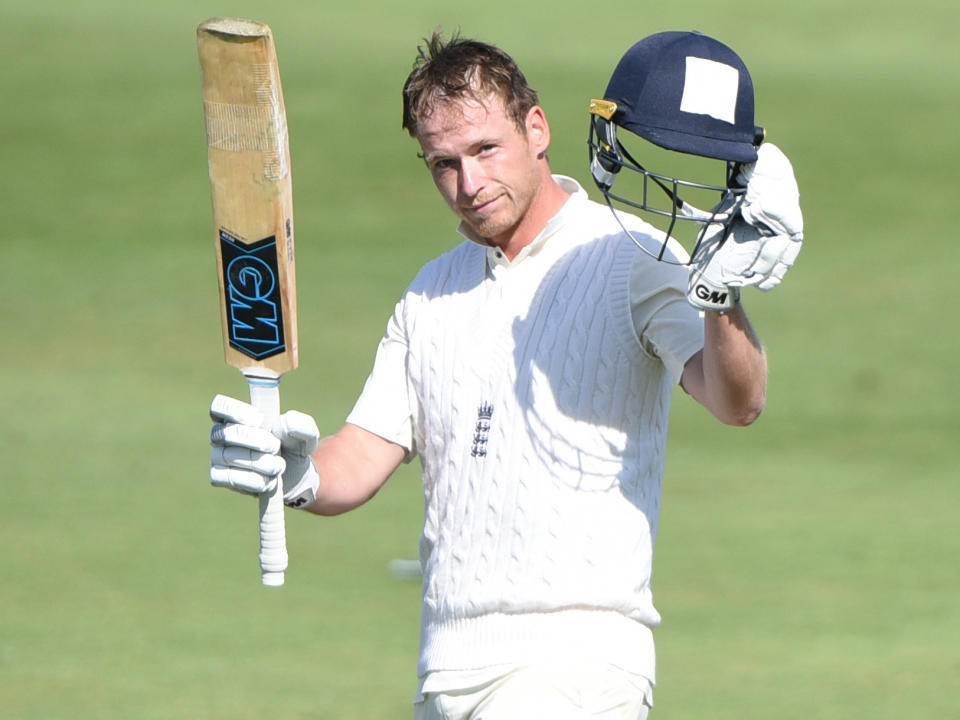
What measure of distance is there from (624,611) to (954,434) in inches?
263

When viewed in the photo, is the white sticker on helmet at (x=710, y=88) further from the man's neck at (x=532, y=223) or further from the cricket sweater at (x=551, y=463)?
the man's neck at (x=532, y=223)

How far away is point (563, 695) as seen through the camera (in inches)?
124

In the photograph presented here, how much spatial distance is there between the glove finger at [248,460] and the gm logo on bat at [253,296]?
0.69ft

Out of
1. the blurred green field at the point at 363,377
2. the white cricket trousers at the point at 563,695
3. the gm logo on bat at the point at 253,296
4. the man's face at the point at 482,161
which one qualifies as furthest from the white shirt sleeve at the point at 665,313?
the blurred green field at the point at 363,377

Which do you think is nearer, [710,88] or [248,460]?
[710,88]

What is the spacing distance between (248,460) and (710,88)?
106 cm

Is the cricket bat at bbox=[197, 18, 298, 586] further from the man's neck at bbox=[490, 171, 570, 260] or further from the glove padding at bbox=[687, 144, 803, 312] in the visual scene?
the glove padding at bbox=[687, 144, 803, 312]

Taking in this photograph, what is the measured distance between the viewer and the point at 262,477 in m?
3.10

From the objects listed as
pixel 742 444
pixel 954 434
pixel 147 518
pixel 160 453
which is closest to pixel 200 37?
A: pixel 147 518

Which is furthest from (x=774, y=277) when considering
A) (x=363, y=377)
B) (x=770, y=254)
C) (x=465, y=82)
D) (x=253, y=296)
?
(x=363, y=377)

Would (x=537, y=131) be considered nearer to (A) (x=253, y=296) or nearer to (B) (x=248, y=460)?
(A) (x=253, y=296)

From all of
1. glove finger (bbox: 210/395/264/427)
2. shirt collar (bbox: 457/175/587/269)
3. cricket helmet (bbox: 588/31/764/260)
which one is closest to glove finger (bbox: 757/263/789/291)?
cricket helmet (bbox: 588/31/764/260)

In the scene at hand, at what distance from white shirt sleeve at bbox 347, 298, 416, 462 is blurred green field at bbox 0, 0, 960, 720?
2.36 metres

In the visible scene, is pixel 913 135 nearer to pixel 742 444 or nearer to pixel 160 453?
pixel 742 444
